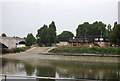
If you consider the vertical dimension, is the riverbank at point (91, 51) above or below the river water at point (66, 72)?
above

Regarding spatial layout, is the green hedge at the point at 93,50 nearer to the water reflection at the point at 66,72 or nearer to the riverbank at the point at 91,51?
the riverbank at the point at 91,51

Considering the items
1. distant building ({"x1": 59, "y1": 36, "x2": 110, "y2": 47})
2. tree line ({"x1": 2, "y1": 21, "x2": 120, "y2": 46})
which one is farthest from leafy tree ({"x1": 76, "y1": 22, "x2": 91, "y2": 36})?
distant building ({"x1": 59, "y1": 36, "x2": 110, "y2": 47})

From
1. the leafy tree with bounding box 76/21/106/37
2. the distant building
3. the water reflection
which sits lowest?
the water reflection

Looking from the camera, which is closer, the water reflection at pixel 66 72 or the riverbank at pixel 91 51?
the water reflection at pixel 66 72

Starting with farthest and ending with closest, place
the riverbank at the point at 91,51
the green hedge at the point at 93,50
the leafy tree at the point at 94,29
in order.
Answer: the leafy tree at the point at 94,29 → the green hedge at the point at 93,50 → the riverbank at the point at 91,51

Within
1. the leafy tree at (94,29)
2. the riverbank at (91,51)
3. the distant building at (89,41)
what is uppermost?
the leafy tree at (94,29)

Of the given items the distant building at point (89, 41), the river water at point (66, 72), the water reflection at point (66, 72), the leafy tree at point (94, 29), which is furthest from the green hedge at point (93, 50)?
the leafy tree at point (94, 29)

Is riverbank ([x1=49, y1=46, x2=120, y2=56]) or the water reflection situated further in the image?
riverbank ([x1=49, y1=46, x2=120, y2=56])

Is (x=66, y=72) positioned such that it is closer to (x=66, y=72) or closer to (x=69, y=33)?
(x=66, y=72)

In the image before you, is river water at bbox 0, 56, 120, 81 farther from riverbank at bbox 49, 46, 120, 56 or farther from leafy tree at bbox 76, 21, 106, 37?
leafy tree at bbox 76, 21, 106, 37

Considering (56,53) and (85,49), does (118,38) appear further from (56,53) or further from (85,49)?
(56,53)

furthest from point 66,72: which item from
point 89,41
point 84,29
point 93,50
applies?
point 84,29


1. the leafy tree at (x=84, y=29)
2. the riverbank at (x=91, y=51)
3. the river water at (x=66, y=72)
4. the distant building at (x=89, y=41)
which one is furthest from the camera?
the leafy tree at (x=84, y=29)

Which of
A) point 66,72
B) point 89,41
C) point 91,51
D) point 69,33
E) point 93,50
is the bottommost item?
point 66,72
